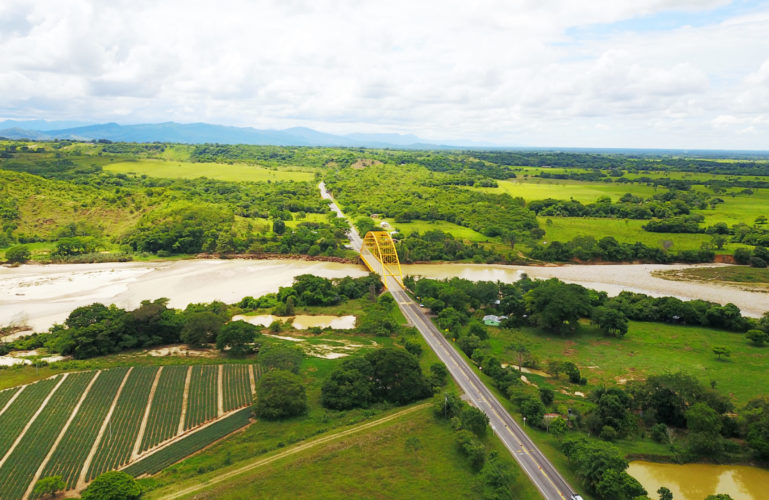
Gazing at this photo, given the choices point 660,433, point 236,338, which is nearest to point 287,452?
point 236,338

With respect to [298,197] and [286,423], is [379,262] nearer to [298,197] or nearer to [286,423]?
[286,423]

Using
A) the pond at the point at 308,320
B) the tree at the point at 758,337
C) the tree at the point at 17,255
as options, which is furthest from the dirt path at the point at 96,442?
the tree at the point at 758,337

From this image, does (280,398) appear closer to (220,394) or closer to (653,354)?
(220,394)

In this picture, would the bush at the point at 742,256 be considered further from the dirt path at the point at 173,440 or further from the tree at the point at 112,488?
the tree at the point at 112,488

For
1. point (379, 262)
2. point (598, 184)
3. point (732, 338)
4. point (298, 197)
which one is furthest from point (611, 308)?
point (598, 184)

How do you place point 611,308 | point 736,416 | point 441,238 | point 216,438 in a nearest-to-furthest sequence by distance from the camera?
1. point 216,438
2. point 736,416
3. point 611,308
4. point 441,238

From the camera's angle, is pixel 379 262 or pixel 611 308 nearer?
pixel 611 308

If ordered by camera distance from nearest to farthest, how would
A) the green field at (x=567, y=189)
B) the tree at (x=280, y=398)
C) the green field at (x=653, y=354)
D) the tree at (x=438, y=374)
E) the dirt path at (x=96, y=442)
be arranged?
the dirt path at (x=96, y=442)
the tree at (x=280, y=398)
the tree at (x=438, y=374)
the green field at (x=653, y=354)
the green field at (x=567, y=189)
